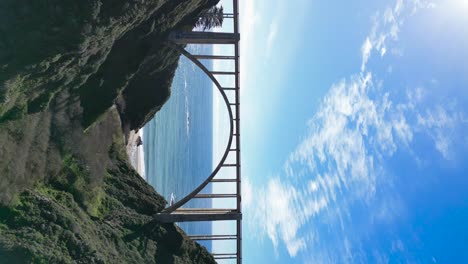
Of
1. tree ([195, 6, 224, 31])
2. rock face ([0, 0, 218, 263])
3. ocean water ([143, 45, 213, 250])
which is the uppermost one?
ocean water ([143, 45, 213, 250])

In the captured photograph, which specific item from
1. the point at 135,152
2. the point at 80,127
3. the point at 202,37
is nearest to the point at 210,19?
the point at 202,37

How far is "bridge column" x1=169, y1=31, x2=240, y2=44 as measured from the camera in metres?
28.3

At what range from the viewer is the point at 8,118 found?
18297 mm

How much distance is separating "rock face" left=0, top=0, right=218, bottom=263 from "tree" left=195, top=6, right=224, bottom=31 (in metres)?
0.57

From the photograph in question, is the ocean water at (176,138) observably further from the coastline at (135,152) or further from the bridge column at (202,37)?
the bridge column at (202,37)

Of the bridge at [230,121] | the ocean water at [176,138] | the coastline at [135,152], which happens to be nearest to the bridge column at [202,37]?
the bridge at [230,121]

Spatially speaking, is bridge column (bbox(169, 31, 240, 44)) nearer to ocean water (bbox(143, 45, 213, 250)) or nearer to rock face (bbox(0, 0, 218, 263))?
rock face (bbox(0, 0, 218, 263))

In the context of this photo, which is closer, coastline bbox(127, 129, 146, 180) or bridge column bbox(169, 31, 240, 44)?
bridge column bbox(169, 31, 240, 44)

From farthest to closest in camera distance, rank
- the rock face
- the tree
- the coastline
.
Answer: the coastline
the tree
the rock face

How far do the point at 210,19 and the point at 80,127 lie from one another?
37.9 ft

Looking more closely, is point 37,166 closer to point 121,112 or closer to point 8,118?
point 8,118

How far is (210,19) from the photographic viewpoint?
3184cm

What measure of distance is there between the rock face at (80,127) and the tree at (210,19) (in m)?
→ 0.57

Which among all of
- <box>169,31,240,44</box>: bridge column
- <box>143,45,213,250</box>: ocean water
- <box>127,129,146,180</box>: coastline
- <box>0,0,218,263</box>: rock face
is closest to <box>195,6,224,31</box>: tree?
<box>0,0,218,263</box>: rock face
